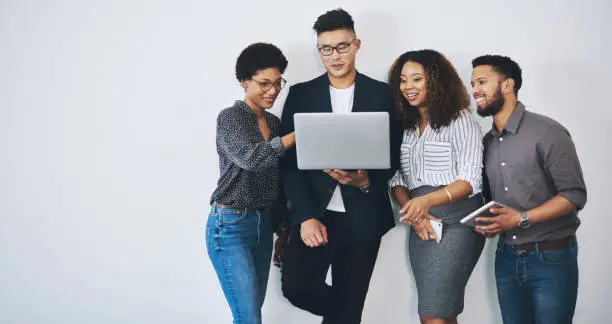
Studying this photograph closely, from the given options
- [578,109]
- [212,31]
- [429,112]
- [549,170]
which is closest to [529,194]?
[549,170]

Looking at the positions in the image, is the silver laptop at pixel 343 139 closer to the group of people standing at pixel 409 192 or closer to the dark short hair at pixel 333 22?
the group of people standing at pixel 409 192

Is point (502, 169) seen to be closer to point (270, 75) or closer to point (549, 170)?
point (549, 170)

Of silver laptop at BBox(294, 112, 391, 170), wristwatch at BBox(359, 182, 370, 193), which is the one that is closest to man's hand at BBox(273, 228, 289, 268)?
wristwatch at BBox(359, 182, 370, 193)

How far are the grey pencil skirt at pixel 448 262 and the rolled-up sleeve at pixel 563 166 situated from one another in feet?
1.10

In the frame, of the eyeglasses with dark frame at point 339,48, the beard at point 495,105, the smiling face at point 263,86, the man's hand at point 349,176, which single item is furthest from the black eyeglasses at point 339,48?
the beard at point 495,105

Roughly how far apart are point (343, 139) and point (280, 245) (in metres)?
0.82

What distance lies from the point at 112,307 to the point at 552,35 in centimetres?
273

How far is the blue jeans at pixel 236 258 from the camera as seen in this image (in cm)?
203

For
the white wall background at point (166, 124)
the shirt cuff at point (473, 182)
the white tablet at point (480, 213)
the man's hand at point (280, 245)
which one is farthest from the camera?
the white wall background at point (166, 124)

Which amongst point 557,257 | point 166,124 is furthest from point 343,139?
point 166,124

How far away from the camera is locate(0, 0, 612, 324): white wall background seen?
2.56 metres

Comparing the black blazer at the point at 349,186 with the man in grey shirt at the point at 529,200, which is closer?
the man in grey shirt at the point at 529,200

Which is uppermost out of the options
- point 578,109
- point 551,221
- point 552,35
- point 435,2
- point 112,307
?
point 435,2

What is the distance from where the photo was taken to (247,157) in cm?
199
